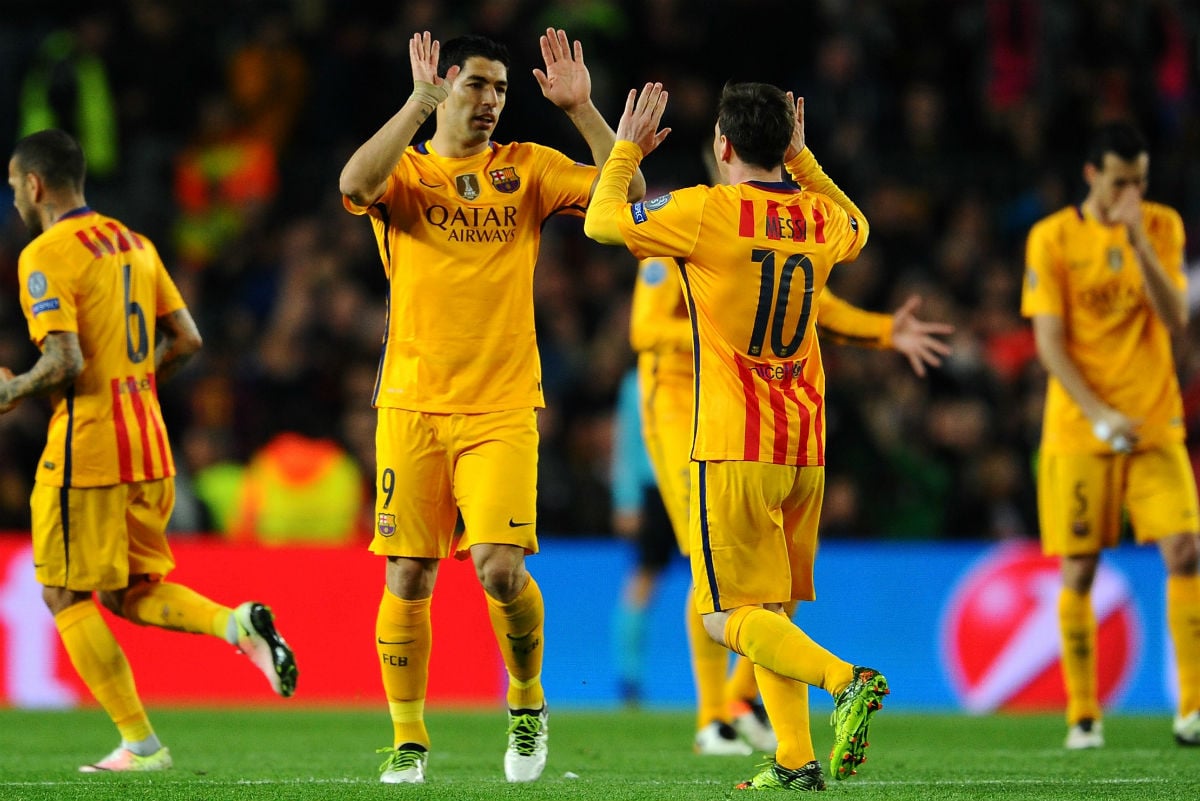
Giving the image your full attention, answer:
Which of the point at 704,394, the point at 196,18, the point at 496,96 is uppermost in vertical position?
the point at 196,18

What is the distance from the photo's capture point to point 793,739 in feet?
19.3

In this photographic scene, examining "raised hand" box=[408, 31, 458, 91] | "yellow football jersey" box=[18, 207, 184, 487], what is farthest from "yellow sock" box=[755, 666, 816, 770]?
"yellow football jersey" box=[18, 207, 184, 487]

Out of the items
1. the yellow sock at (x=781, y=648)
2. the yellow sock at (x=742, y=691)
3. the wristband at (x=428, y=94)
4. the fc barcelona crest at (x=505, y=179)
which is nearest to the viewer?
the yellow sock at (x=781, y=648)

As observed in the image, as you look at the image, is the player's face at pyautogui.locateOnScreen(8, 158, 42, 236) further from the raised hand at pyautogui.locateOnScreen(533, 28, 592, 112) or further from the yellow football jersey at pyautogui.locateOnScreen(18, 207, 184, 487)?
the raised hand at pyautogui.locateOnScreen(533, 28, 592, 112)

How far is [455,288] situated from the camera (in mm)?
6473

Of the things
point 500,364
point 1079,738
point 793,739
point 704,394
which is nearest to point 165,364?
point 500,364

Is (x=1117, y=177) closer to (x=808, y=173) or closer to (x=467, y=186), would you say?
(x=808, y=173)

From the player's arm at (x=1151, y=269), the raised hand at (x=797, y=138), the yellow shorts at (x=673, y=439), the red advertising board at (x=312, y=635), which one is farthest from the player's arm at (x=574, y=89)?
the red advertising board at (x=312, y=635)

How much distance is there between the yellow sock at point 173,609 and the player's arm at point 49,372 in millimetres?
909

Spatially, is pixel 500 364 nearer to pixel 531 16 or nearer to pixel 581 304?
pixel 581 304

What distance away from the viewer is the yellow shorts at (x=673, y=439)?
7910mm

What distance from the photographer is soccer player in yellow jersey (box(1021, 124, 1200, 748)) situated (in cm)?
798

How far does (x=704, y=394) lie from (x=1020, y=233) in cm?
955

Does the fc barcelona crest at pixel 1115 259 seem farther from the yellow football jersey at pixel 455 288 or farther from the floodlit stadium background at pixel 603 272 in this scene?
the floodlit stadium background at pixel 603 272
